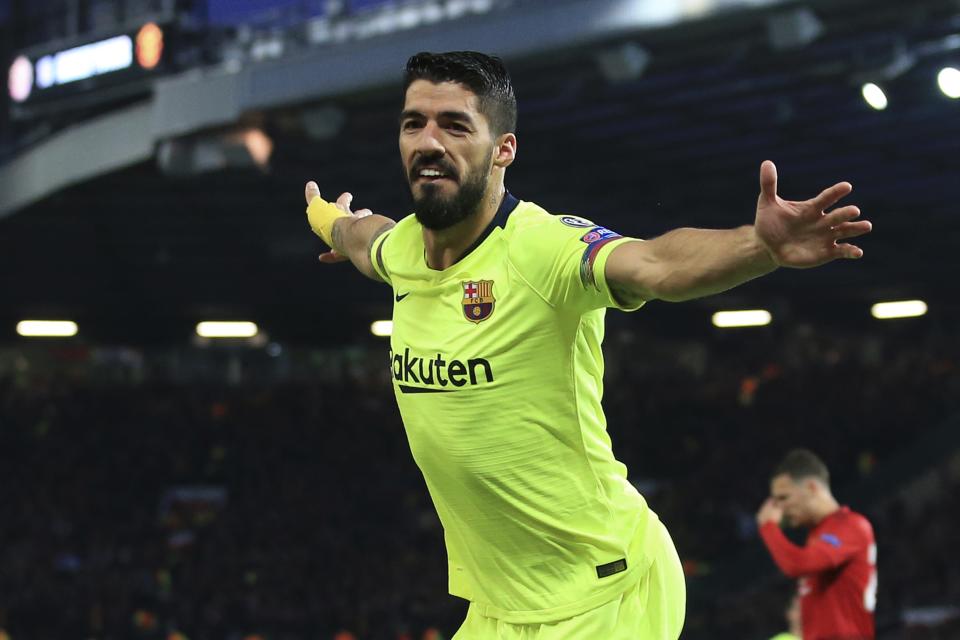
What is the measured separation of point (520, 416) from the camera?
11.9 feet

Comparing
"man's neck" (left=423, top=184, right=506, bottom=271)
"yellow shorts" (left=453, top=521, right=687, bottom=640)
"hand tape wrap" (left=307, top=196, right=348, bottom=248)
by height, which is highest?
"hand tape wrap" (left=307, top=196, right=348, bottom=248)

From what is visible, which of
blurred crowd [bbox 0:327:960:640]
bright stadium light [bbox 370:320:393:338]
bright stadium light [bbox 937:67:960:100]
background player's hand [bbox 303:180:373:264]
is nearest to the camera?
background player's hand [bbox 303:180:373:264]

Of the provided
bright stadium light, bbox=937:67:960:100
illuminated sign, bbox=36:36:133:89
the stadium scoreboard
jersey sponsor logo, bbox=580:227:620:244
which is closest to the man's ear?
jersey sponsor logo, bbox=580:227:620:244

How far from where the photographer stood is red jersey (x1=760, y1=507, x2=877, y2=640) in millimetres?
7145

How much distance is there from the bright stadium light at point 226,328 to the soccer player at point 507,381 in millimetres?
25499

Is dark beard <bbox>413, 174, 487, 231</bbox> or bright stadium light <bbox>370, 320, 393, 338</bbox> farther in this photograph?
bright stadium light <bbox>370, 320, 393, 338</bbox>

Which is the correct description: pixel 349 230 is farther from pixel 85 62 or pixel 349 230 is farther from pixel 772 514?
pixel 85 62

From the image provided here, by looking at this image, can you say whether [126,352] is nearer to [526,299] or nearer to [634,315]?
[634,315]

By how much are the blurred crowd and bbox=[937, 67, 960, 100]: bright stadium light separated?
11667mm

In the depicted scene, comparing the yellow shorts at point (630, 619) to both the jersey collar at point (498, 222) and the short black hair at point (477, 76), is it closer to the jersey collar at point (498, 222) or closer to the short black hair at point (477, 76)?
the jersey collar at point (498, 222)

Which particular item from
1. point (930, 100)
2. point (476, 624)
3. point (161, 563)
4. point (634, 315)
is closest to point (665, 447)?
point (634, 315)

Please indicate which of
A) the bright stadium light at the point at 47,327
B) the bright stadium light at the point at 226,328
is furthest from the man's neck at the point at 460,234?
the bright stadium light at the point at 47,327

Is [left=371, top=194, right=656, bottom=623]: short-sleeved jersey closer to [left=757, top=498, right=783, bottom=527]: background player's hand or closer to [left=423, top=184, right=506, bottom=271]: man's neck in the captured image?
[left=423, top=184, right=506, bottom=271]: man's neck

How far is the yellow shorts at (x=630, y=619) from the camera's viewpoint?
3.78 metres
